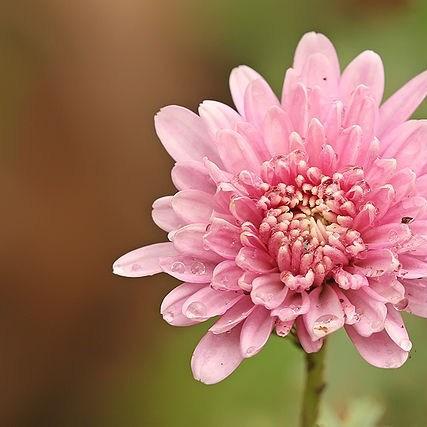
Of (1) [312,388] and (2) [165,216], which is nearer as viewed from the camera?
(2) [165,216]

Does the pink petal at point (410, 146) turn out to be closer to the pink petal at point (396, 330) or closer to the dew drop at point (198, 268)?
the pink petal at point (396, 330)

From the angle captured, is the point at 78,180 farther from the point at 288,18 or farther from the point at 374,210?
the point at 374,210

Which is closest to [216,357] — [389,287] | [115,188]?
[389,287]

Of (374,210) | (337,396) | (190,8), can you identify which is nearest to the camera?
(374,210)

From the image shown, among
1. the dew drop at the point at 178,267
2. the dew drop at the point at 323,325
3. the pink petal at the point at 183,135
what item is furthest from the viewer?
the pink petal at the point at 183,135

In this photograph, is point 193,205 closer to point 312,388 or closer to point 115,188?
point 312,388

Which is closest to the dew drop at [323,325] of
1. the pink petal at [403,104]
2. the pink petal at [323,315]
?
the pink petal at [323,315]

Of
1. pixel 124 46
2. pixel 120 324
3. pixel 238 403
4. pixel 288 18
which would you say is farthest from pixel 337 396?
pixel 124 46

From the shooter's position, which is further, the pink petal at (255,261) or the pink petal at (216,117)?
the pink petal at (216,117)
